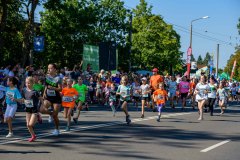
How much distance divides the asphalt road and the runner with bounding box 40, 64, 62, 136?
51 cm

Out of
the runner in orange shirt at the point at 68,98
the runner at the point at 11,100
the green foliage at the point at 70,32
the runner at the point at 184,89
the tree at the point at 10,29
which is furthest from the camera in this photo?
the green foliage at the point at 70,32

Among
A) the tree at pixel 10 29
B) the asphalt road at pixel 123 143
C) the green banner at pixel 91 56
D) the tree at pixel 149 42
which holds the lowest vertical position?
the asphalt road at pixel 123 143

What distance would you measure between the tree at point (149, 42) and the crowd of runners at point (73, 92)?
107ft

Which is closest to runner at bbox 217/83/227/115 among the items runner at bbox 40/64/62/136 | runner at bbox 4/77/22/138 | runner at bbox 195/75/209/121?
runner at bbox 195/75/209/121

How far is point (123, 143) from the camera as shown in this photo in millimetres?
10328

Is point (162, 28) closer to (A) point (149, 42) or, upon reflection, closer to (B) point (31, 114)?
(A) point (149, 42)

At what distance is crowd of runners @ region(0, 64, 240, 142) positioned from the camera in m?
11.1

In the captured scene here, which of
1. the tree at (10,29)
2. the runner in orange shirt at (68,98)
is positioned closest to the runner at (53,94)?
the runner in orange shirt at (68,98)

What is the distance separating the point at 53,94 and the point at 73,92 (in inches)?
Result: 47.9

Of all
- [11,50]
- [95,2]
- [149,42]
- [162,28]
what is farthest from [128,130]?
[162,28]

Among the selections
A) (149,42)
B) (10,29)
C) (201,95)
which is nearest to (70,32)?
(10,29)

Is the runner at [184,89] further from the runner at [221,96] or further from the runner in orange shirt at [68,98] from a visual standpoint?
the runner in orange shirt at [68,98]

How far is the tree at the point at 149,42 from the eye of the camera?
199 ft

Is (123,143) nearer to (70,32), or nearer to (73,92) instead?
(73,92)
